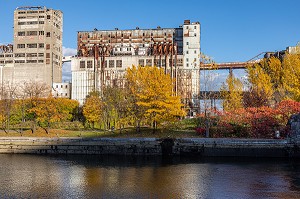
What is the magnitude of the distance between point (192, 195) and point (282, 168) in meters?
13.9

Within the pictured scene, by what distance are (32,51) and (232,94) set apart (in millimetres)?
A: 69586

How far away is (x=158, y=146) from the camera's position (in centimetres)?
4447

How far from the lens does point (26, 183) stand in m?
28.7

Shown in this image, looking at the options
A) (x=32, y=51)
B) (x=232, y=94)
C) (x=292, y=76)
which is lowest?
(x=232, y=94)

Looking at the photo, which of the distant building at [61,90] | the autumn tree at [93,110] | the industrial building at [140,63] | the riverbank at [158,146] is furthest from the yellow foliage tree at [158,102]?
the distant building at [61,90]

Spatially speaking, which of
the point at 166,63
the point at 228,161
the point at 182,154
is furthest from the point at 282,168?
the point at 166,63

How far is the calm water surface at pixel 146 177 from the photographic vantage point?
25.7 m

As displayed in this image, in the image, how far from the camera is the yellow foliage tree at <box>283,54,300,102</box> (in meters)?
58.8

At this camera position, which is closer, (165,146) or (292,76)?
(165,146)

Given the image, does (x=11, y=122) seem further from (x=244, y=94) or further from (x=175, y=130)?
(x=244, y=94)

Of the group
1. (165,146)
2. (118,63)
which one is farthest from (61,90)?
(165,146)

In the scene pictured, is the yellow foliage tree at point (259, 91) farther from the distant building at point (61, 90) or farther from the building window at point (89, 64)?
the distant building at point (61, 90)

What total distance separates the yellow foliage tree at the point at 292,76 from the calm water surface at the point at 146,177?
70.6 ft

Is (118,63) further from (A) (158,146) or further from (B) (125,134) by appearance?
(A) (158,146)
